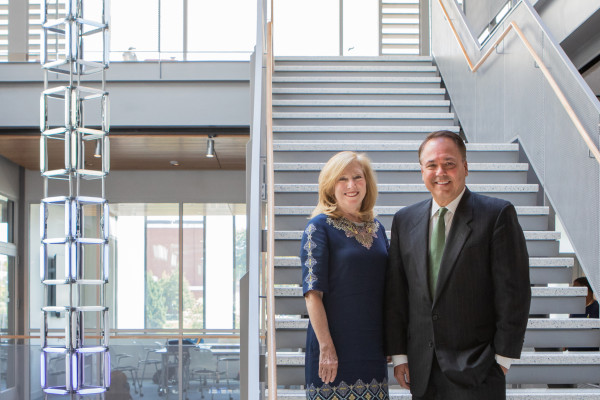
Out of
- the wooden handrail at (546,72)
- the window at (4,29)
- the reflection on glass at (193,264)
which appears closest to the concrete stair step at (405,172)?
the wooden handrail at (546,72)

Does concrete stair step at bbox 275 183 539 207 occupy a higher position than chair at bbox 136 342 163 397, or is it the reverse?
concrete stair step at bbox 275 183 539 207

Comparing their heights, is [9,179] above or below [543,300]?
above

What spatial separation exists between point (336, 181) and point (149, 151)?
26.7ft

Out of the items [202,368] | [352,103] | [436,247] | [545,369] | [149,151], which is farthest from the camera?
[149,151]

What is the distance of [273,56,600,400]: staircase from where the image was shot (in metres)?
3.86

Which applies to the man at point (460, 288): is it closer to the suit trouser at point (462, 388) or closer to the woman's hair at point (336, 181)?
the suit trouser at point (462, 388)

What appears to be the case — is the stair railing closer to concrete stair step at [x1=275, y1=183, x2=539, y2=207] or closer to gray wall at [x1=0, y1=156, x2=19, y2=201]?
concrete stair step at [x1=275, y1=183, x2=539, y2=207]

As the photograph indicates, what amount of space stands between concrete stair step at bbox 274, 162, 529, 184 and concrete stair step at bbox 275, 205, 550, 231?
496 millimetres

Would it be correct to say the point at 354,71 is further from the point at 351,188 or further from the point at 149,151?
the point at 351,188

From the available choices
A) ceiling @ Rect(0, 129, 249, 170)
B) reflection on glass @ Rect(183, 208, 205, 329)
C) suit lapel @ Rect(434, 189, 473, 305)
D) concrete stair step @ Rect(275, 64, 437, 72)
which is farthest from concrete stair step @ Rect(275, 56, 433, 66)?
suit lapel @ Rect(434, 189, 473, 305)

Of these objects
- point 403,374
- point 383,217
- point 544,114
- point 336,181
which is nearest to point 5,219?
point 383,217

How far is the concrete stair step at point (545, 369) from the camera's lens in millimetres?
3826

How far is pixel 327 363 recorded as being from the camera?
8.43 ft

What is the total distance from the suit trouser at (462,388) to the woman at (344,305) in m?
0.27
